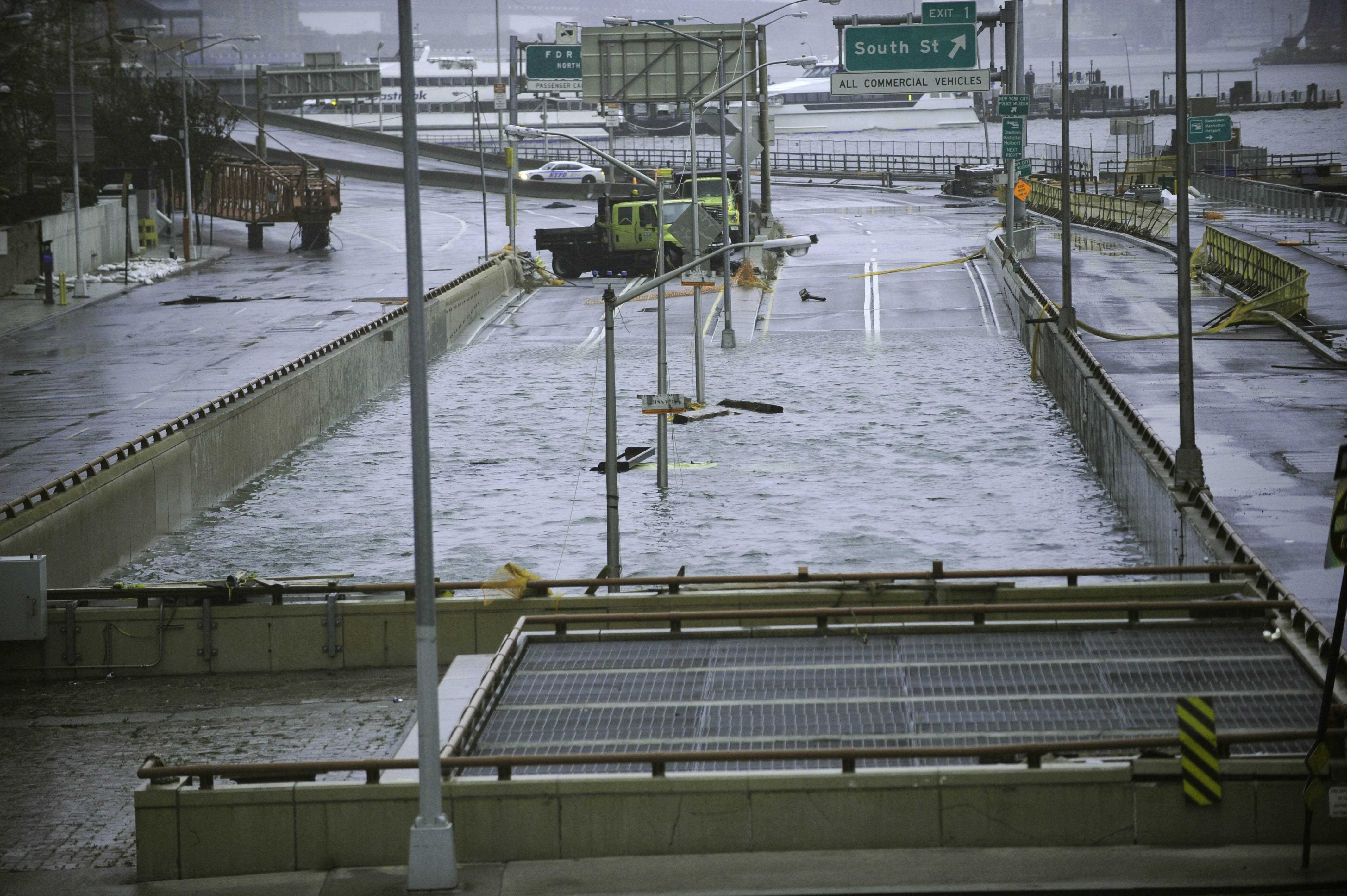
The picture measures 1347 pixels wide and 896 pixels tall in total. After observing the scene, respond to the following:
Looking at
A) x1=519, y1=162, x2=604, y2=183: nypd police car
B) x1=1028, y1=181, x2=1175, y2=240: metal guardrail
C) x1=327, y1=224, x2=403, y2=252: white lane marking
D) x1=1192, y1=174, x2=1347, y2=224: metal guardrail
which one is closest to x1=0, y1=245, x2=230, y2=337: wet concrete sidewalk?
x1=327, y1=224, x2=403, y2=252: white lane marking

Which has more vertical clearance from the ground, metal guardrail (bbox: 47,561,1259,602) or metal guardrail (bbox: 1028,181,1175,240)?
metal guardrail (bbox: 1028,181,1175,240)

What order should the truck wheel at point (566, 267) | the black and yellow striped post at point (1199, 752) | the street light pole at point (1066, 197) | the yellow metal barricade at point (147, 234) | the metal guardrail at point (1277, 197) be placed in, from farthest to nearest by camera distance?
the yellow metal barricade at point (147, 234) < the metal guardrail at point (1277, 197) < the truck wheel at point (566, 267) < the street light pole at point (1066, 197) < the black and yellow striped post at point (1199, 752)

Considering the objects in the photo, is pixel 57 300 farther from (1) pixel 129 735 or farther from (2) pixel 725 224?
(1) pixel 129 735

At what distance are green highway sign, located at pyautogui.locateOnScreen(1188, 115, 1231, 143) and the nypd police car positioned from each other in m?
45.8

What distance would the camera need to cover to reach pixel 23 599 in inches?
850

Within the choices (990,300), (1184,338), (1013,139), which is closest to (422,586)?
(1184,338)

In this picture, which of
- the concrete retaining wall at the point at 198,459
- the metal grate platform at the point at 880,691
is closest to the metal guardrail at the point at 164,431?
the concrete retaining wall at the point at 198,459

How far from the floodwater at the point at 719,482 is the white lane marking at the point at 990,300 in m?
2.65

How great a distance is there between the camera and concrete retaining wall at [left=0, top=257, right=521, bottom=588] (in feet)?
84.7

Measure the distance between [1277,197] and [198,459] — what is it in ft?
205

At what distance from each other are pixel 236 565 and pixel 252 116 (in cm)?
9922

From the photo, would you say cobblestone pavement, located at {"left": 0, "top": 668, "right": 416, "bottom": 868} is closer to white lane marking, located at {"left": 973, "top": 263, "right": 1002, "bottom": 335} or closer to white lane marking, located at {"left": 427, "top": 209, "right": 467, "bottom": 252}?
white lane marking, located at {"left": 973, "top": 263, "right": 1002, "bottom": 335}

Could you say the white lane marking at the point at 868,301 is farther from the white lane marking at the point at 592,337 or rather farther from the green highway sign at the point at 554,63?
the green highway sign at the point at 554,63

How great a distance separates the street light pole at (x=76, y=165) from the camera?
57062 mm
